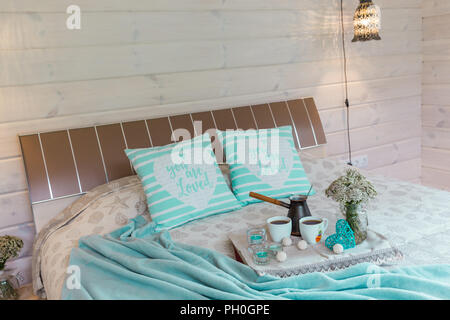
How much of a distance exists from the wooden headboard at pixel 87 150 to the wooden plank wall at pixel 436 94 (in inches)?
68.1

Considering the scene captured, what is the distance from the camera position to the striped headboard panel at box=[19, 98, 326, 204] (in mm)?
2221

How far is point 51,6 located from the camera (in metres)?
2.22

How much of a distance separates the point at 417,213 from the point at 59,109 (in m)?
1.89

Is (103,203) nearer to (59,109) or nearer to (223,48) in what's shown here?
(59,109)

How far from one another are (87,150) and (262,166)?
0.97 meters

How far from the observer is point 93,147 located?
7.66 feet

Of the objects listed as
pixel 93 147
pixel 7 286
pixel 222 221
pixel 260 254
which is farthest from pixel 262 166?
pixel 7 286

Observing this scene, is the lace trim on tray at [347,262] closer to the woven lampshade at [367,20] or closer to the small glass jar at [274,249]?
the small glass jar at [274,249]

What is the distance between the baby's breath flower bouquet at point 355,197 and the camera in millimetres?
1524

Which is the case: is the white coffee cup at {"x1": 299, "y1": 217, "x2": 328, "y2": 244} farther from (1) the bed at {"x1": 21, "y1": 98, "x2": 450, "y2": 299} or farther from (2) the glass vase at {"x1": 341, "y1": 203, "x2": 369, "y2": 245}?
(1) the bed at {"x1": 21, "y1": 98, "x2": 450, "y2": 299}

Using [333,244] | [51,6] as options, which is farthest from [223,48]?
[333,244]

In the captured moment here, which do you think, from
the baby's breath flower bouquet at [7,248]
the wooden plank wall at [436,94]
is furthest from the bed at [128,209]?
the wooden plank wall at [436,94]

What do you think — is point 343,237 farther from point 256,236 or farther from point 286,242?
point 256,236

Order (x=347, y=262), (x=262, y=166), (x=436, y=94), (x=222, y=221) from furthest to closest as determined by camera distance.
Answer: (x=436, y=94), (x=262, y=166), (x=222, y=221), (x=347, y=262)
